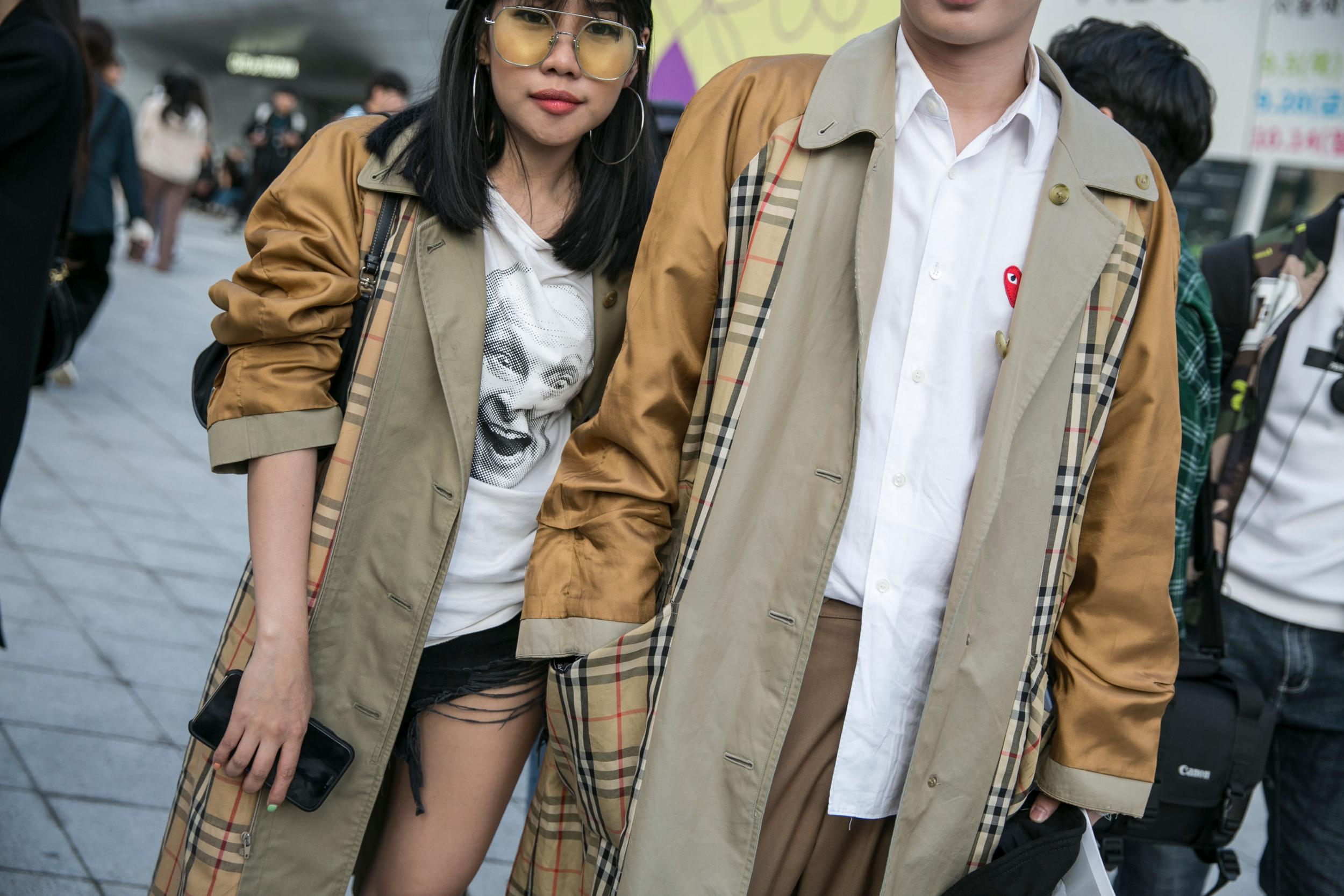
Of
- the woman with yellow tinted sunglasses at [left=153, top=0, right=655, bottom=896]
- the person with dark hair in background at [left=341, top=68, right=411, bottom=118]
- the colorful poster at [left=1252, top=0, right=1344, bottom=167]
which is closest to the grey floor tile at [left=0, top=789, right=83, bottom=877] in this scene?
the woman with yellow tinted sunglasses at [left=153, top=0, right=655, bottom=896]

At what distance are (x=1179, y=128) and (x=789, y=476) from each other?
1440 millimetres

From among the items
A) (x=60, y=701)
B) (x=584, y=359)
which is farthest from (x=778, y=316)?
(x=60, y=701)

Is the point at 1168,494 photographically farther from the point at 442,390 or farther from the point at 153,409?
the point at 153,409

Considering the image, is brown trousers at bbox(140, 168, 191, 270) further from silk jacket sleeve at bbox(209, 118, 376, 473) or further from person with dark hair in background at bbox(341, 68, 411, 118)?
silk jacket sleeve at bbox(209, 118, 376, 473)

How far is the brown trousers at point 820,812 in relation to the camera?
1.88m

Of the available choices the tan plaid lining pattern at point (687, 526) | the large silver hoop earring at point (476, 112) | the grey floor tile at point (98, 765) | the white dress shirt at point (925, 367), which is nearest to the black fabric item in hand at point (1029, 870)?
the white dress shirt at point (925, 367)

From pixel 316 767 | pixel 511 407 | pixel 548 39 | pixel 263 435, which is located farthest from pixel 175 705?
pixel 548 39

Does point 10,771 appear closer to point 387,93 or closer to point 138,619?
point 138,619

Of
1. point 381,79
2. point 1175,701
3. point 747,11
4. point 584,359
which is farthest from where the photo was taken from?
point 381,79

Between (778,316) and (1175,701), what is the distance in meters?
1.37

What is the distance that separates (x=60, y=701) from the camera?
12.1 ft

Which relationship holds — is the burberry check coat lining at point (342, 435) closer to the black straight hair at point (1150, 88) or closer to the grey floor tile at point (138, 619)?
the black straight hair at point (1150, 88)

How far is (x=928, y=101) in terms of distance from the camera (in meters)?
1.83

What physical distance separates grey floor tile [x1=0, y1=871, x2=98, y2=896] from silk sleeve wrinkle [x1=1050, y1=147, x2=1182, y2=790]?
7.68ft
